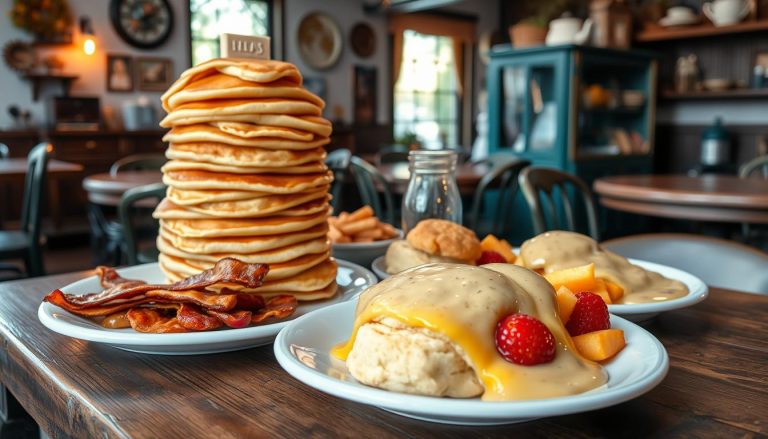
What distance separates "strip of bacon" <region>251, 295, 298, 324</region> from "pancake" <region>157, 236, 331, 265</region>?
0.18 feet

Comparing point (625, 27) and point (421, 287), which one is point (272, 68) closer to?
point (421, 287)

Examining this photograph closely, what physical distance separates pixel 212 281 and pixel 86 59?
6732 mm

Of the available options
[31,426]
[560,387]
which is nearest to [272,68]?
[560,387]

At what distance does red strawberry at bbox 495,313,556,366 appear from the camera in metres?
0.56

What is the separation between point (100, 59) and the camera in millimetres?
6699

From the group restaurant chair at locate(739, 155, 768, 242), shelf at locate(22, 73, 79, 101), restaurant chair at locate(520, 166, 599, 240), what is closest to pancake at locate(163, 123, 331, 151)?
restaurant chair at locate(520, 166, 599, 240)

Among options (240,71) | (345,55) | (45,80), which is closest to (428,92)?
(345,55)

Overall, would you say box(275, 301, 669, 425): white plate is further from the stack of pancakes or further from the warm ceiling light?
the warm ceiling light

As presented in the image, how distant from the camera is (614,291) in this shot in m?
0.86

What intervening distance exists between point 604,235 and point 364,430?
5255 mm

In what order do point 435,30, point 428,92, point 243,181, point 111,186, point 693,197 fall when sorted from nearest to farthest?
point 243,181, point 693,197, point 111,186, point 435,30, point 428,92

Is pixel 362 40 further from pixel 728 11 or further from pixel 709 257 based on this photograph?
pixel 709 257

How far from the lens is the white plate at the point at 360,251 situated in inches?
51.3

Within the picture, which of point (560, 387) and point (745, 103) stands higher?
point (745, 103)
